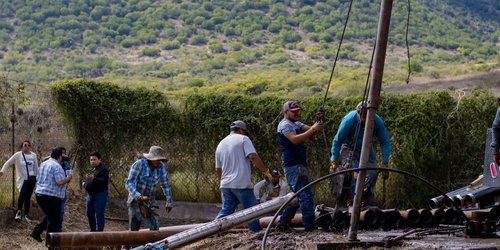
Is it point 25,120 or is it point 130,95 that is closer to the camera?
point 25,120

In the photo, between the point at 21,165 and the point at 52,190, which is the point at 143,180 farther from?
the point at 21,165

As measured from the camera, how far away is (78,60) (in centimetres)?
6400

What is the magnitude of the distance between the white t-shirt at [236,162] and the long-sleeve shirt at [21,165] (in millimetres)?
6476

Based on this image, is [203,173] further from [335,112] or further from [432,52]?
[432,52]

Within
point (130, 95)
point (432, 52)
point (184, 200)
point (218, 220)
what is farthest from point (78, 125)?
point (432, 52)

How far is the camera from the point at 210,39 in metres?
69.0

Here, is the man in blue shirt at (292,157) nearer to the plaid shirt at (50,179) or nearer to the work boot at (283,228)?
the work boot at (283,228)

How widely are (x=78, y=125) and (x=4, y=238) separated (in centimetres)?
460

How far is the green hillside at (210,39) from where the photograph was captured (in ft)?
206

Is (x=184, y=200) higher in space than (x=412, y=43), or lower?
lower

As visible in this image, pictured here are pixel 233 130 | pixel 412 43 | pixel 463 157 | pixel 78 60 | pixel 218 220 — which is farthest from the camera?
pixel 412 43

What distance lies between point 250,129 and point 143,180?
756 centimetres

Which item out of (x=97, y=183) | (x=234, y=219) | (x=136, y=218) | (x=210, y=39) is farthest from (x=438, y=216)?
(x=210, y=39)

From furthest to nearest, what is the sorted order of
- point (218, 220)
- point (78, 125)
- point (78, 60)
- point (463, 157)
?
1. point (78, 60)
2. point (78, 125)
3. point (463, 157)
4. point (218, 220)
